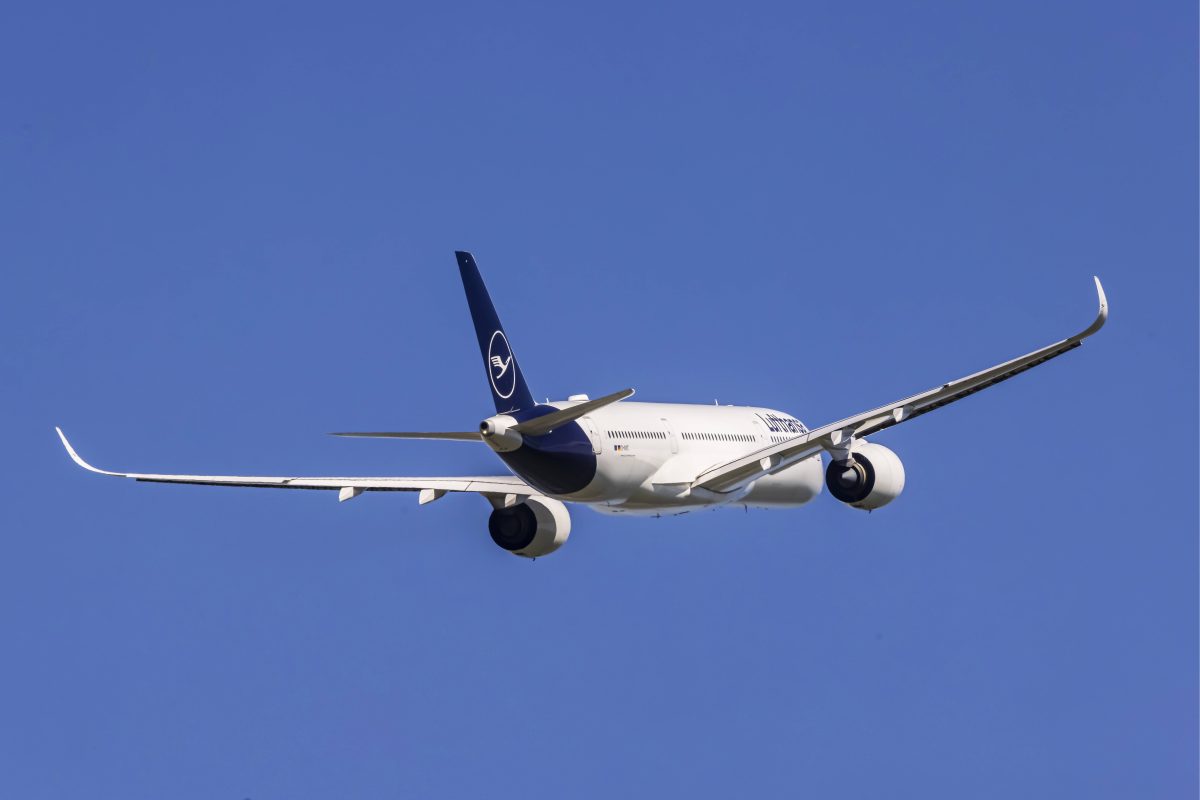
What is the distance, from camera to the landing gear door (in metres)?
50.2

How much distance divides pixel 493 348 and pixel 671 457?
6963mm

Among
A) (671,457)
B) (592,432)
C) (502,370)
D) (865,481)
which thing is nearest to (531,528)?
(671,457)

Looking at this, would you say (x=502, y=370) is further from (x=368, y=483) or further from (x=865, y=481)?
(x=865, y=481)

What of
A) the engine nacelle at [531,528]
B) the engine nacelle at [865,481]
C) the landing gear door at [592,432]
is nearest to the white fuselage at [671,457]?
the landing gear door at [592,432]

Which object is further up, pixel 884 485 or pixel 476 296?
pixel 476 296

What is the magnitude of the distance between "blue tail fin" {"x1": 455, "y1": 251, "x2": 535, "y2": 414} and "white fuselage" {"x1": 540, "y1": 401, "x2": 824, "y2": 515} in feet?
6.60

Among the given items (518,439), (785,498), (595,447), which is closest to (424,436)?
(518,439)

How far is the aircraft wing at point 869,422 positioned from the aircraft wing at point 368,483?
18.4 ft

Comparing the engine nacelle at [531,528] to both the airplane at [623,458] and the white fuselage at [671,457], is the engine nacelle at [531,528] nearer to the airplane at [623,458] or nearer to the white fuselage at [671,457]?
the airplane at [623,458]

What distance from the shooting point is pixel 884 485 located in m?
54.8

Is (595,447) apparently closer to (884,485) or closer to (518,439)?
(518,439)

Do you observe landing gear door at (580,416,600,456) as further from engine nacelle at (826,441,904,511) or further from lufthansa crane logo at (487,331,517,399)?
engine nacelle at (826,441,904,511)

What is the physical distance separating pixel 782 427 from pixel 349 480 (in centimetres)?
1515

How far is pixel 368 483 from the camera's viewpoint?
54031 millimetres
